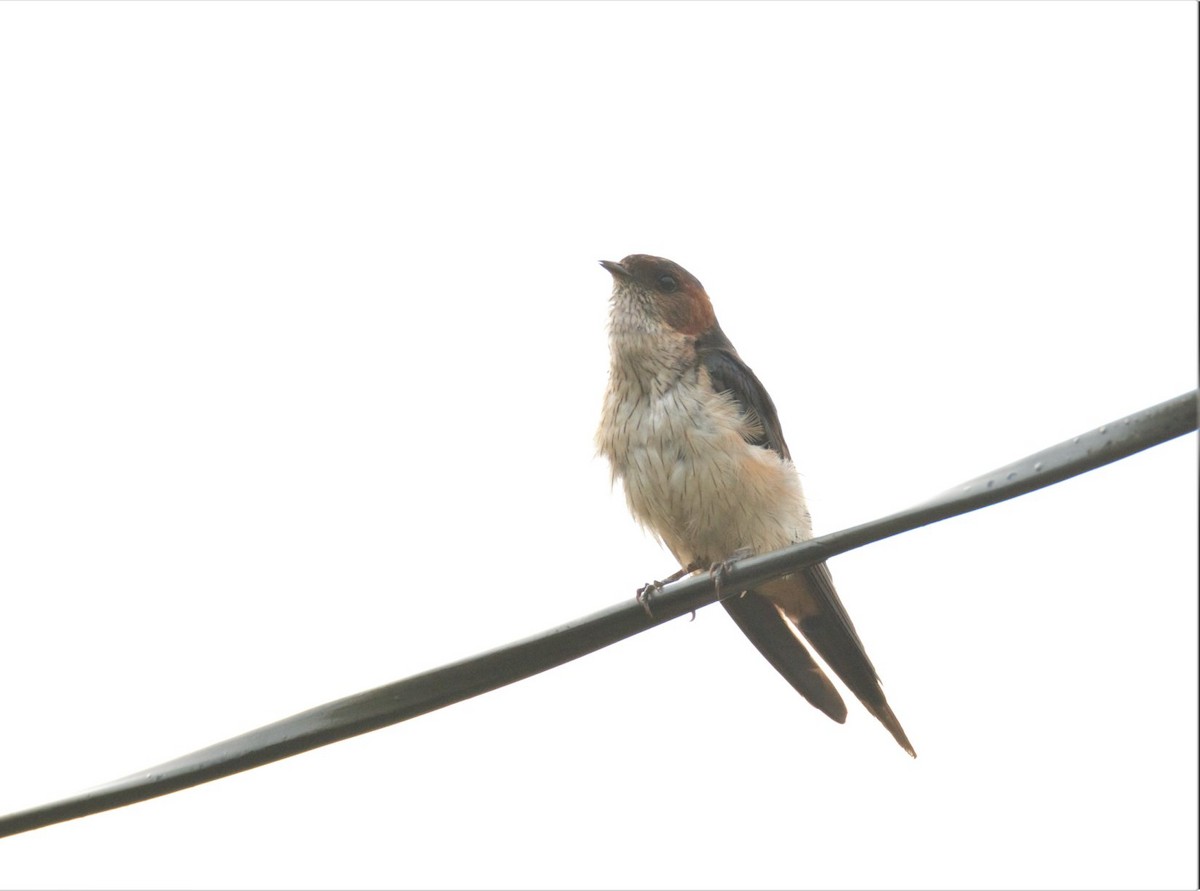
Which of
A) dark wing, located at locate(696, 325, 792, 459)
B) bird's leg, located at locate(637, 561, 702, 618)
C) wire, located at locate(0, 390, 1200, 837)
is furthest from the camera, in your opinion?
dark wing, located at locate(696, 325, 792, 459)

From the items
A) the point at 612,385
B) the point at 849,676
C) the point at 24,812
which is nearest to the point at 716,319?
the point at 612,385

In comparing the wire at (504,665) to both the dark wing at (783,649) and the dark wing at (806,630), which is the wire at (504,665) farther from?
the dark wing at (783,649)

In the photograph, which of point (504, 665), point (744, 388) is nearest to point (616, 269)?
point (744, 388)

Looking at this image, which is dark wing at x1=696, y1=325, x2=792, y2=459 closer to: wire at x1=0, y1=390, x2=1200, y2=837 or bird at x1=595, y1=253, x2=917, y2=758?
bird at x1=595, y1=253, x2=917, y2=758

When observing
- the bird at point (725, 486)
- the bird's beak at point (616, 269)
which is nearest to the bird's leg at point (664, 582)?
the bird at point (725, 486)

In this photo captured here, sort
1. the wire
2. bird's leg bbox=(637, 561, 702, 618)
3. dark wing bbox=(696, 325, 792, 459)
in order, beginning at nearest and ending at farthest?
1. the wire
2. bird's leg bbox=(637, 561, 702, 618)
3. dark wing bbox=(696, 325, 792, 459)

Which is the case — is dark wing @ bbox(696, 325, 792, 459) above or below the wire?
above

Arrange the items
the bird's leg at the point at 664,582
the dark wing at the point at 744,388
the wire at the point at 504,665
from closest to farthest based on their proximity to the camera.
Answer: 1. the wire at the point at 504,665
2. the bird's leg at the point at 664,582
3. the dark wing at the point at 744,388

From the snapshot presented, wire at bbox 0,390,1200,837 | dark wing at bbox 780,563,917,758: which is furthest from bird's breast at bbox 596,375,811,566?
wire at bbox 0,390,1200,837
